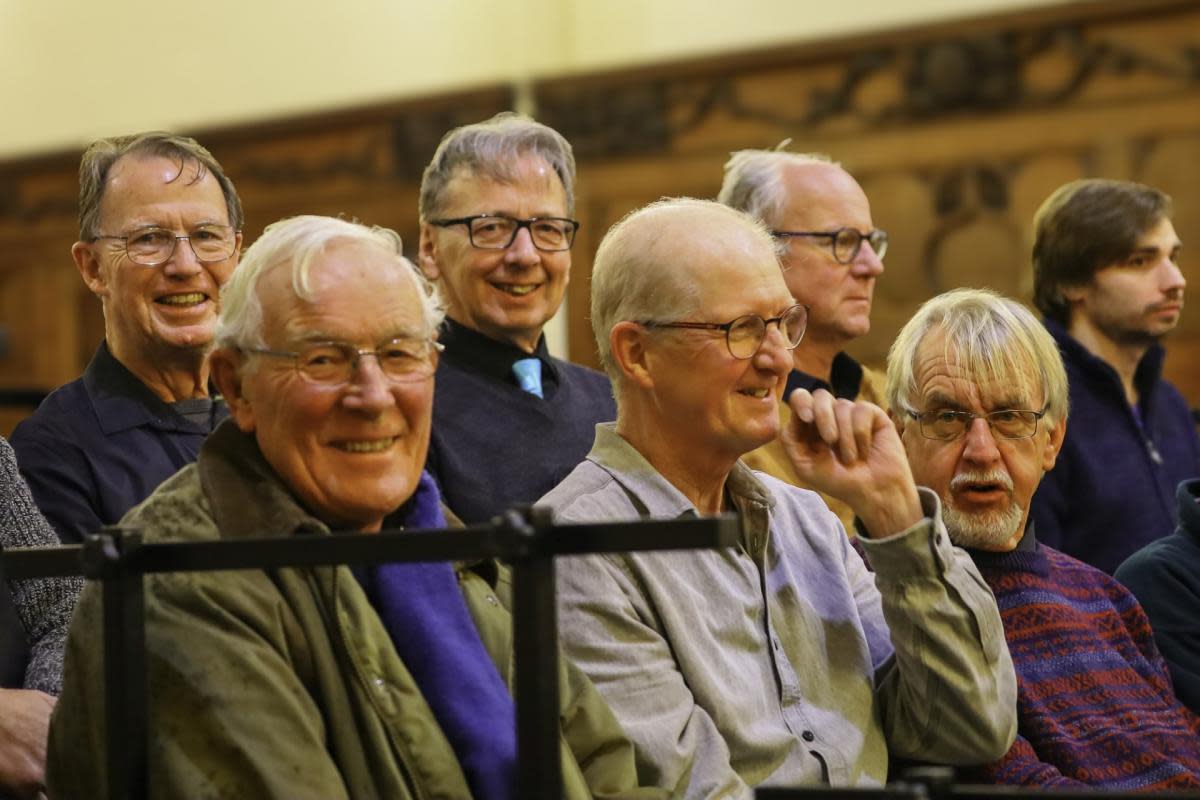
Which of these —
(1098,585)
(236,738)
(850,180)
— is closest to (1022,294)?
(850,180)

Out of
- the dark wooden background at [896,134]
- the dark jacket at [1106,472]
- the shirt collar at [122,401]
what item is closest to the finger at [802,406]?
the shirt collar at [122,401]

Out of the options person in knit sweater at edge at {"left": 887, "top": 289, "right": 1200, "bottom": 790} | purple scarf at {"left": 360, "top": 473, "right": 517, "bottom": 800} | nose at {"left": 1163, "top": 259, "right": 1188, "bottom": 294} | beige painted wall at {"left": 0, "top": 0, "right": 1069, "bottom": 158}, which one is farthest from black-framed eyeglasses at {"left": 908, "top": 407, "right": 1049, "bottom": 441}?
beige painted wall at {"left": 0, "top": 0, "right": 1069, "bottom": 158}

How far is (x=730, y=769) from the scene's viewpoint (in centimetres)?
191

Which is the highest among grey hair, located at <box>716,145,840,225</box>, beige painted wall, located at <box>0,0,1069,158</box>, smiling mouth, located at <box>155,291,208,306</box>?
beige painted wall, located at <box>0,0,1069,158</box>

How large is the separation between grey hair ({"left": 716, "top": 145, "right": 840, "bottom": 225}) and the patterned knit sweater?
0.97 meters

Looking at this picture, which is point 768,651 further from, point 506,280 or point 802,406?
point 506,280

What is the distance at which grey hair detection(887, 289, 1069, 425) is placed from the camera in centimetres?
235

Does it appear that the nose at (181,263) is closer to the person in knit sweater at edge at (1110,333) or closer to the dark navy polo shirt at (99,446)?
the dark navy polo shirt at (99,446)

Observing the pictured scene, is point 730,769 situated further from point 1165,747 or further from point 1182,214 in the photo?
point 1182,214

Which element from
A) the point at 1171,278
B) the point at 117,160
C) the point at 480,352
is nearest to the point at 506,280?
the point at 480,352

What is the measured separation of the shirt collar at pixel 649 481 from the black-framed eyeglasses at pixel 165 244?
753mm

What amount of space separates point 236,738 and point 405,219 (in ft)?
15.3

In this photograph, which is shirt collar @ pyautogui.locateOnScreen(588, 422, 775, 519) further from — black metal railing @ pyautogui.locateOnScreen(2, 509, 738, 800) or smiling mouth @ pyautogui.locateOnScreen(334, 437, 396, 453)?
black metal railing @ pyautogui.locateOnScreen(2, 509, 738, 800)

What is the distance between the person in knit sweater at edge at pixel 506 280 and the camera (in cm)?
276
